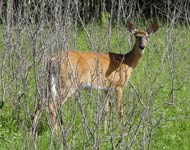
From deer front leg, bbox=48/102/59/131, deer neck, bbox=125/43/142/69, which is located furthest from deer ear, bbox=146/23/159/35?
deer front leg, bbox=48/102/59/131

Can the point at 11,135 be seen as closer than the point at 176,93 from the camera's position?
Yes

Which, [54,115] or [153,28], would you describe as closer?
[54,115]

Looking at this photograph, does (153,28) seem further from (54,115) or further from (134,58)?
(54,115)

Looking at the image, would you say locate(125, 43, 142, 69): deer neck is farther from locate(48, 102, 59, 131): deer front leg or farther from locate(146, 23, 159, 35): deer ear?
locate(48, 102, 59, 131): deer front leg

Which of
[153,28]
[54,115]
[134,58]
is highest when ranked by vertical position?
[153,28]

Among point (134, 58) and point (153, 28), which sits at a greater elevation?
point (153, 28)

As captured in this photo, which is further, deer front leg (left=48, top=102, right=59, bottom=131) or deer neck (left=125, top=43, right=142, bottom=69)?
deer neck (left=125, top=43, right=142, bottom=69)

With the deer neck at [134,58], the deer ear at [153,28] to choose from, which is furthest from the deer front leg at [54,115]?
the deer ear at [153,28]

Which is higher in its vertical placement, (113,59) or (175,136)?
(113,59)

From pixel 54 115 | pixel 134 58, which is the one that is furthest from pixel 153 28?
pixel 54 115

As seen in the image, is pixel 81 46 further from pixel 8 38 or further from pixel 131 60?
pixel 8 38

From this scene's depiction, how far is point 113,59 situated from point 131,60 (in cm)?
44

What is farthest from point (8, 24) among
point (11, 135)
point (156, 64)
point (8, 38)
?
point (156, 64)

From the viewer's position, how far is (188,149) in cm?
545
